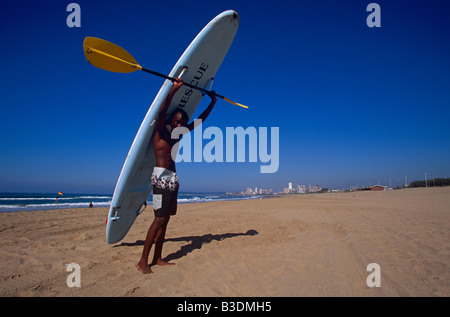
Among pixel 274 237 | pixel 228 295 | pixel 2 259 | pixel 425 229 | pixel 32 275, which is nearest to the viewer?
pixel 228 295

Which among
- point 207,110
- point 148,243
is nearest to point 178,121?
point 207,110

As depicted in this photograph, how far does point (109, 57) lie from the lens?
9.54 feet

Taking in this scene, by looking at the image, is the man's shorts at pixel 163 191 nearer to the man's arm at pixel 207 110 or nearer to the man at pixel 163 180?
the man at pixel 163 180

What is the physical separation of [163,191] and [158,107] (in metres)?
1.16

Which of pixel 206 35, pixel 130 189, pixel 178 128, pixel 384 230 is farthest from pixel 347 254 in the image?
pixel 206 35

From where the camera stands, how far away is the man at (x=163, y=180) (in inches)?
108

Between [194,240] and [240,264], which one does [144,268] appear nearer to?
[240,264]

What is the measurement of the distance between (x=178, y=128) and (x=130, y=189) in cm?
126

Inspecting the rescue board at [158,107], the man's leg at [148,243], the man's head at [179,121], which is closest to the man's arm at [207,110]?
the man's head at [179,121]

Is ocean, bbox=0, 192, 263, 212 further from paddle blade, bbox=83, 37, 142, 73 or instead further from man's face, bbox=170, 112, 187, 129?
man's face, bbox=170, 112, 187, 129

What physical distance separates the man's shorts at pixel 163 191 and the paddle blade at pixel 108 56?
1.44m

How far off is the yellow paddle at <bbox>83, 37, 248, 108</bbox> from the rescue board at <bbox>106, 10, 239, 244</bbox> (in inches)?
18.8
